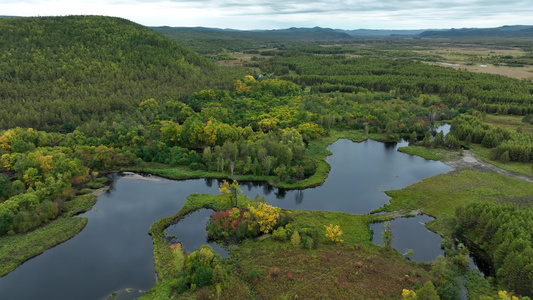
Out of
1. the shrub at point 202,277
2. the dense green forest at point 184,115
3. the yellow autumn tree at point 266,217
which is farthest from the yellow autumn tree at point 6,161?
the yellow autumn tree at point 266,217

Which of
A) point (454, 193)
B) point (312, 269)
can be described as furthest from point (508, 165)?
point (312, 269)

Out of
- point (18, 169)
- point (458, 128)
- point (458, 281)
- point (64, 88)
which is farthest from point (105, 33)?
point (458, 281)

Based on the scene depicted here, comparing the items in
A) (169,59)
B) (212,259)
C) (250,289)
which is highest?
(169,59)

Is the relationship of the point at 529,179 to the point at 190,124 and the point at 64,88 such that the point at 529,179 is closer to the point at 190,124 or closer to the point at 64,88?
the point at 190,124

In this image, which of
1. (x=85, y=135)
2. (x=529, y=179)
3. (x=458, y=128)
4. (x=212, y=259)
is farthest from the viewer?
(x=458, y=128)

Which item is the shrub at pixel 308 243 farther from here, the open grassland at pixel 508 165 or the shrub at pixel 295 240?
the open grassland at pixel 508 165

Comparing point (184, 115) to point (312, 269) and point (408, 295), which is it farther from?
point (408, 295)
